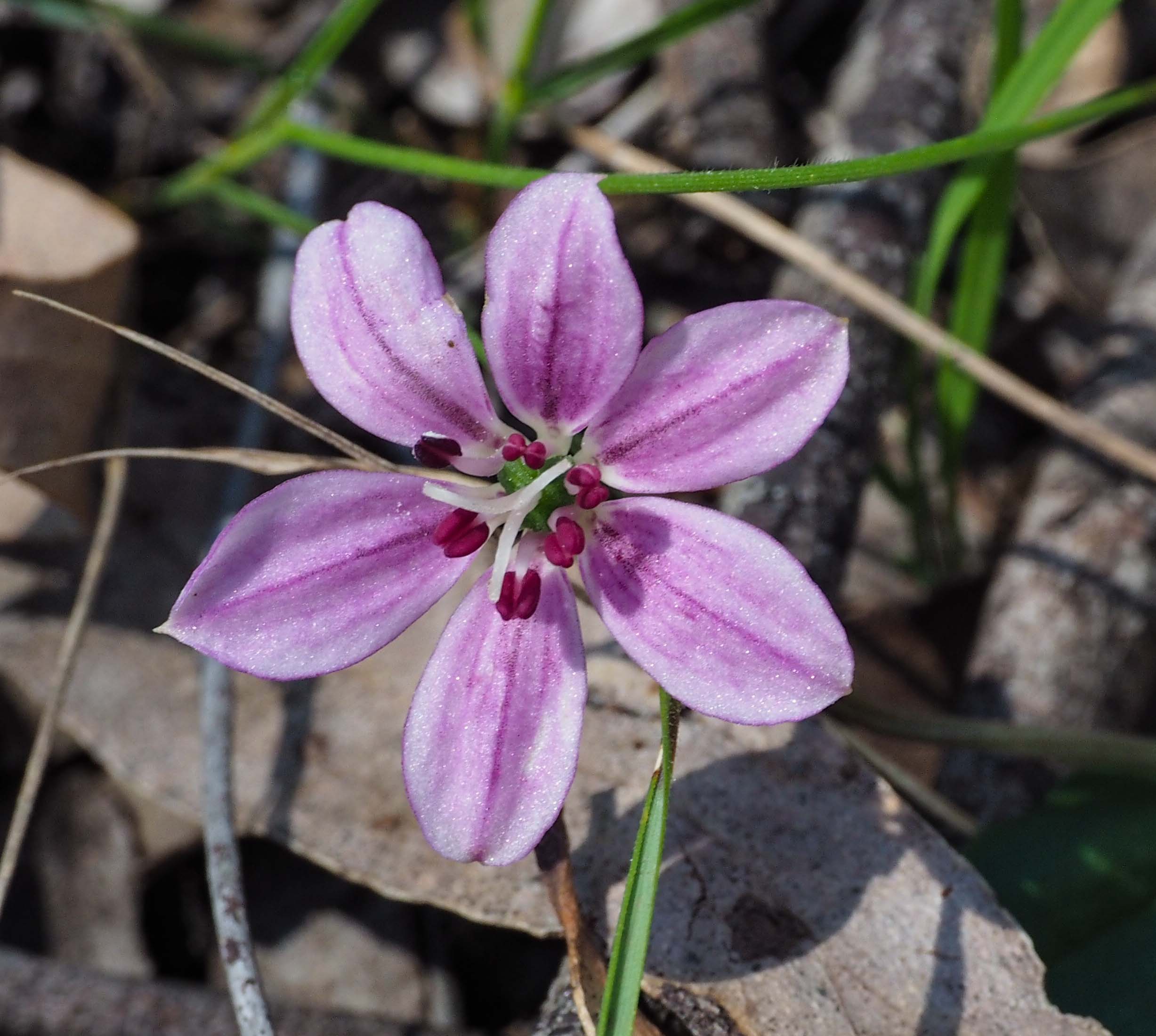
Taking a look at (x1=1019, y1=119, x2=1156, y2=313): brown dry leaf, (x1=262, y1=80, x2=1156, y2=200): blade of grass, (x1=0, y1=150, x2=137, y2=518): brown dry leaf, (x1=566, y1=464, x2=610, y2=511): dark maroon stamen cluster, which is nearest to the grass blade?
(x1=262, y1=80, x2=1156, y2=200): blade of grass

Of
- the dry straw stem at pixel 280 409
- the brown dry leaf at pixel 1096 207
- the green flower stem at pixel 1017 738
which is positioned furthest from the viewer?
the brown dry leaf at pixel 1096 207

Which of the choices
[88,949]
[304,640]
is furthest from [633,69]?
[88,949]

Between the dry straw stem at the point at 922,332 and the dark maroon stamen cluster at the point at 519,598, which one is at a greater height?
the dry straw stem at the point at 922,332

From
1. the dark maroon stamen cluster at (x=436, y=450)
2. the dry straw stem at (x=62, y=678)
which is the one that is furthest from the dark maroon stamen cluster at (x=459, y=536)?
the dry straw stem at (x=62, y=678)

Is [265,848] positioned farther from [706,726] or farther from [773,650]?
[773,650]

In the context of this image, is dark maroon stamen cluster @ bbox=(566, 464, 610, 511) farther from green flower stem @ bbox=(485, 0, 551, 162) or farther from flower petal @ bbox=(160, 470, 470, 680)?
green flower stem @ bbox=(485, 0, 551, 162)

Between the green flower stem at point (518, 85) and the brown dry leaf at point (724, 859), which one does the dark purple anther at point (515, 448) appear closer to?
the brown dry leaf at point (724, 859)
